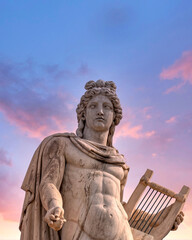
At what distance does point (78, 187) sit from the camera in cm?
714

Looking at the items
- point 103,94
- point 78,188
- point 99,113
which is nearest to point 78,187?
point 78,188

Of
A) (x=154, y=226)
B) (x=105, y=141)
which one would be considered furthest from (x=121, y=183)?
(x=154, y=226)

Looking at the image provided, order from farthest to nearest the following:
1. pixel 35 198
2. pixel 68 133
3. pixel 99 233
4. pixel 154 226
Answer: pixel 154 226
pixel 68 133
pixel 35 198
pixel 99 233

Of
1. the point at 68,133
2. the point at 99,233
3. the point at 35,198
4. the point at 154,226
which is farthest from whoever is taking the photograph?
the point at 154,226

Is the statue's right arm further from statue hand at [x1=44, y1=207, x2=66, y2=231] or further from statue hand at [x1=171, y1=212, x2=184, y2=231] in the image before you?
statue hand at [x1=171, y1=212, x2=184, y2=231]

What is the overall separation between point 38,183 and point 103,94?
6.76ft

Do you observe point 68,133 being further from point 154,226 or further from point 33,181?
point 154,226

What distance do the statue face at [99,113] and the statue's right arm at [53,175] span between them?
2.43 feet

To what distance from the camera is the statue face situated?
802cm

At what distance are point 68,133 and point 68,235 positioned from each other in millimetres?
1793

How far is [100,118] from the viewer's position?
8.03m

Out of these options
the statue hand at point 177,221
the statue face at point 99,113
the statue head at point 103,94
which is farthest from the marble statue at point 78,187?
the statue hand at point 177,221

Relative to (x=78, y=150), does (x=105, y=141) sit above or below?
above

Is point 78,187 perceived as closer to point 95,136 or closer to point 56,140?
point 56,140
